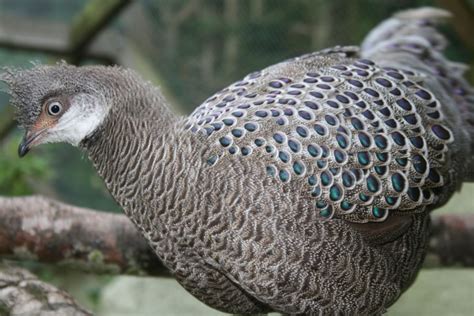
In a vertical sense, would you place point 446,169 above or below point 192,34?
below

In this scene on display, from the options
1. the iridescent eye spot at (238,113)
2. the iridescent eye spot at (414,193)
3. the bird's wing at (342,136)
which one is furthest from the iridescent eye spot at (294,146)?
the iridescent eye spot at (414,193)

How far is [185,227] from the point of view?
2.75 meters

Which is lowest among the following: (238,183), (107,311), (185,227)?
(107,311)

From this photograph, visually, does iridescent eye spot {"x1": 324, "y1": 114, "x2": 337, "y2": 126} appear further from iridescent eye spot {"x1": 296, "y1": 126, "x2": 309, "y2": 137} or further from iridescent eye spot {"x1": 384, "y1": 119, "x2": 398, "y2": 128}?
iridescent eye spot {"x1": 384, "y1": 119, "x2": 398, "y2": 128}

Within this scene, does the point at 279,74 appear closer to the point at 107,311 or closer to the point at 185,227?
the point at 185,227

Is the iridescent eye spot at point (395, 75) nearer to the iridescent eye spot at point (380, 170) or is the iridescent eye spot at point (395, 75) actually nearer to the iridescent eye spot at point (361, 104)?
the iridescent eye spot at point (361, 104)

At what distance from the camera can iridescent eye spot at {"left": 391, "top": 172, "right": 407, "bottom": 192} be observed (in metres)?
2.84

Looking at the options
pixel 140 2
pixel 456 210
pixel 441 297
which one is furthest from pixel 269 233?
pixel 140 2

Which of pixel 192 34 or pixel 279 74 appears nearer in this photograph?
pixel 279 74

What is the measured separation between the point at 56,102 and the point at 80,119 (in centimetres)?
10

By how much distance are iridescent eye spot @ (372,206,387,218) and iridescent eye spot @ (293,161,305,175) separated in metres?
0.31

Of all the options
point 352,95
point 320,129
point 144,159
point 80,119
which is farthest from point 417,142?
point 80,119

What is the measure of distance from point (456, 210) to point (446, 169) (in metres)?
2.08

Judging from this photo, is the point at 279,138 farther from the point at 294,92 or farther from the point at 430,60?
the point at 430,60
